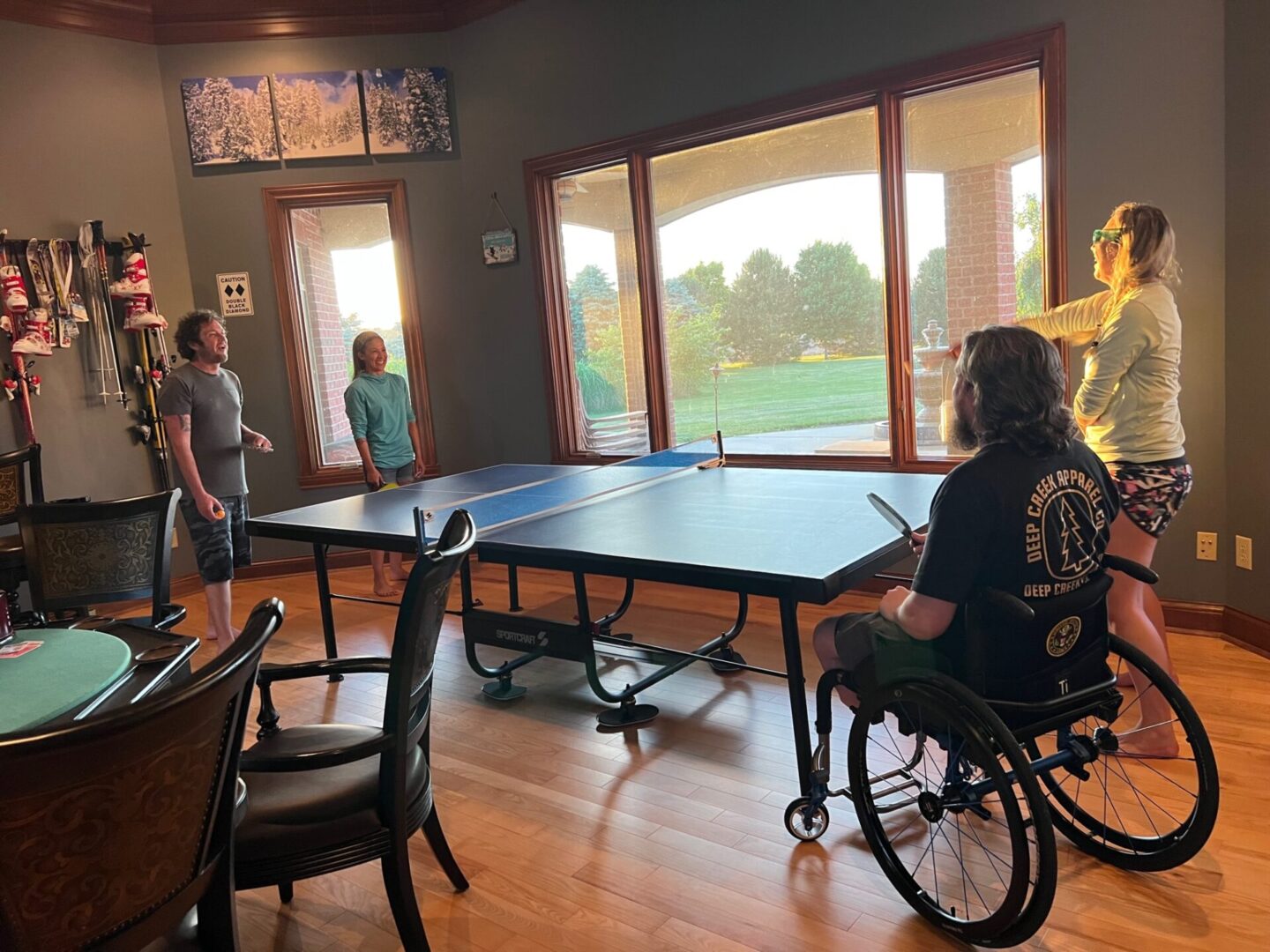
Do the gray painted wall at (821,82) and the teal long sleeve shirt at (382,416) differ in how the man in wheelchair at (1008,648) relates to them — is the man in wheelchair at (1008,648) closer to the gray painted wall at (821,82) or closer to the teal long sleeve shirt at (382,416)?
the gray painted wall at (821,82)

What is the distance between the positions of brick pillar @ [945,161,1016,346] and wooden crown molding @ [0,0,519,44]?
9.28 ft

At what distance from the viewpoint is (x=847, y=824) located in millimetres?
2416

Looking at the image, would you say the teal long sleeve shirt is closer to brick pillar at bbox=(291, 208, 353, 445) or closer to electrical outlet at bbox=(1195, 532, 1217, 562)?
brick pillar at bbox=(291, 208, 353, 445)

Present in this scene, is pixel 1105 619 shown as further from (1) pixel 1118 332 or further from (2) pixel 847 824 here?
(1) pixel 1118 332

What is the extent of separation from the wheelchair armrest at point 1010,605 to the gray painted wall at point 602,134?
2212 mm

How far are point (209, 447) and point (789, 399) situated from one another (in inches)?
109

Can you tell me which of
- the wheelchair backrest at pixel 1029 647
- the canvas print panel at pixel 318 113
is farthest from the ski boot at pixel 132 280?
the wheelchair backrest at pixel 1029 647

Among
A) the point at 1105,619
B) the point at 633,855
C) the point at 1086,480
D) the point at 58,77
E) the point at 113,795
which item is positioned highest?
the point at 58,77

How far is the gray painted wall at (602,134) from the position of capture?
3389 millimetres

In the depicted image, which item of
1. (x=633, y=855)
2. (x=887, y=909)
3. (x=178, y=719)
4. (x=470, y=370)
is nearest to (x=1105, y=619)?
(x=887, y=909)

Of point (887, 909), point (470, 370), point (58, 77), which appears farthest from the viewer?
point (470, 370)

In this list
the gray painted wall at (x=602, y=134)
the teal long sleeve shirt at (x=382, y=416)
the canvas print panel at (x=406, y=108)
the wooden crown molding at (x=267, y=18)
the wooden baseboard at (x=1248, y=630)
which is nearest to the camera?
the wooden baseboard at (x=1248, y=630)

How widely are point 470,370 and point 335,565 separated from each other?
1.49 m

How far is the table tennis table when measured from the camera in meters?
2.31
